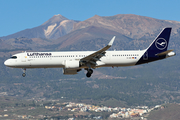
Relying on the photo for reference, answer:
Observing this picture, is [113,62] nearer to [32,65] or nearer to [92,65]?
[92,65]

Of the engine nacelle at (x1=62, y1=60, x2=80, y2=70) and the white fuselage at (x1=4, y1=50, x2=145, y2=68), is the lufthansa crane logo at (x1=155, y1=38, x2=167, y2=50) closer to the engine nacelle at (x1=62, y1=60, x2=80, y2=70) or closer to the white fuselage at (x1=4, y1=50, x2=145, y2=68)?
the white fuselage at (x1=4, y1=50, x2=145, y2=68)

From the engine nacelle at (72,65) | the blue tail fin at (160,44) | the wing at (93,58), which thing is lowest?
the engine nacelle at (72,65)

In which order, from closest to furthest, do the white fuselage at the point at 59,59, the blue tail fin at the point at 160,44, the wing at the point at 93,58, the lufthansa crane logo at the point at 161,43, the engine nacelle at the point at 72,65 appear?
the wing at the point at 93,58, the engine nacelle at the point at 72,65, the white fuselage at the point at 59,59, the blue tail fin at the point at 160,44, the lufthansa crane logo at the point at 161,43

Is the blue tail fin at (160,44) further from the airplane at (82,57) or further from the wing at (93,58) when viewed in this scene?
the wing at (93,58)

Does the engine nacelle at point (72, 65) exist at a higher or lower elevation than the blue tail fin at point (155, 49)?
lower

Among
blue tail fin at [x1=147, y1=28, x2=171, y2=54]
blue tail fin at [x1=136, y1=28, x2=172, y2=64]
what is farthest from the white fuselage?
blue tail fin at [x1=147, y1=28, x2=171, y2=54]

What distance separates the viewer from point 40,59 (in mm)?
67875

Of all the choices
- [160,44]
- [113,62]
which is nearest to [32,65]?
[113,62]

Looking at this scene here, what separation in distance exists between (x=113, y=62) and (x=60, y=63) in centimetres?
1140

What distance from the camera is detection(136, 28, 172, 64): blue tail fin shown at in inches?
2721

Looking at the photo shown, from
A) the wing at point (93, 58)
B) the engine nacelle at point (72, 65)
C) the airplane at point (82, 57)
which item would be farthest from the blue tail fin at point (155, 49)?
the engine nacelle at point (72, 65)

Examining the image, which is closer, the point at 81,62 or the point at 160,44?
the point at 81,62

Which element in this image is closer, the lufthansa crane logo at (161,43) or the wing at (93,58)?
the wing at (93,58)

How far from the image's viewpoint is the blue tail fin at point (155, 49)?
6912 centimetres
